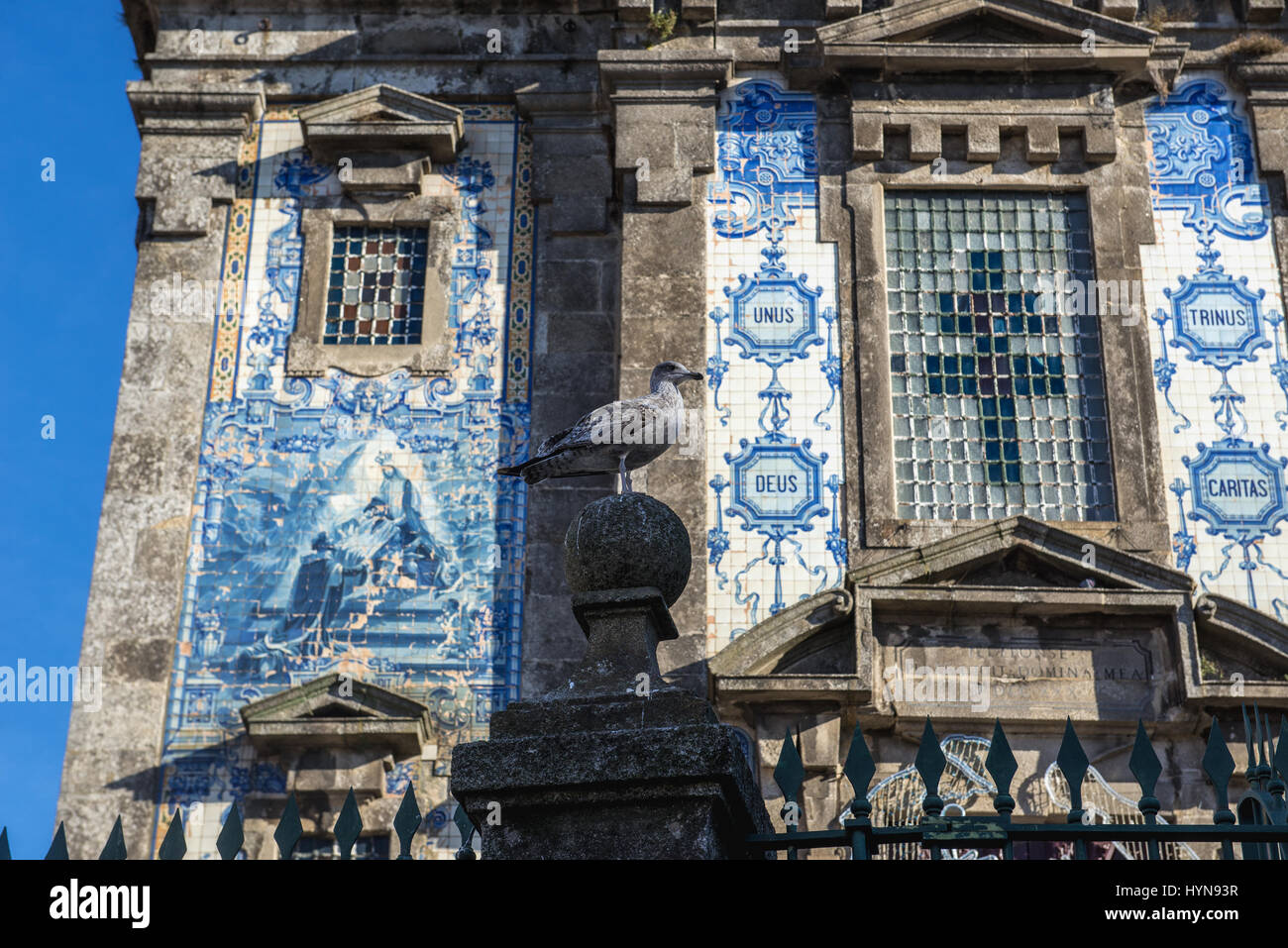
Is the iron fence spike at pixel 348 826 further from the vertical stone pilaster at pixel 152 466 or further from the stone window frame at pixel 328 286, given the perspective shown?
the stone window frame at pixel 328 286

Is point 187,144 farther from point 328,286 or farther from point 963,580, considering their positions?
point 963,580

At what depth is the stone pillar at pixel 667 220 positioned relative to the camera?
1202 centimetres

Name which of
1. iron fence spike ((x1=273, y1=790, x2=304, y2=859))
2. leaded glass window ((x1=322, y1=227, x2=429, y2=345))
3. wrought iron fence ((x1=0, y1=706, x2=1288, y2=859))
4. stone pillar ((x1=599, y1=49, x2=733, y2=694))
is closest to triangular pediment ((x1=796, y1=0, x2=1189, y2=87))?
stone pillar ((x1=599, y1=49, x2=733, y2=694))

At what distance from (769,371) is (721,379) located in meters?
0.36

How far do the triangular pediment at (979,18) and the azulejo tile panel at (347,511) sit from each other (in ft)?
9.28

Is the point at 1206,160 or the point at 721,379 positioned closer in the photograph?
the point at 721,379

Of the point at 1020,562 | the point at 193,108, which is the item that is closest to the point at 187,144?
the point at 193,108

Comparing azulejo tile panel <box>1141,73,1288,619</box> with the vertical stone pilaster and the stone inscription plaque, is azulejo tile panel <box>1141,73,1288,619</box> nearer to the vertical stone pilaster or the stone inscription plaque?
the stone inscription plaque

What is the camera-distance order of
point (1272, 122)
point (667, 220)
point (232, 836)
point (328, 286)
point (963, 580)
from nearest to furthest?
point (232, 836) → point (963, 580) → point (667, 220) → point (328, 286) → point (1272, 122)

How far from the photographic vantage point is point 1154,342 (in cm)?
1249

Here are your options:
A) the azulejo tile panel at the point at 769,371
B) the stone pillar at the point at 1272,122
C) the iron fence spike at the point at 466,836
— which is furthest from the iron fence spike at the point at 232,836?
the stone pillar at the point at 1272,122

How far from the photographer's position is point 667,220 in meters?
12.8

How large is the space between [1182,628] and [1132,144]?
4.25 metres

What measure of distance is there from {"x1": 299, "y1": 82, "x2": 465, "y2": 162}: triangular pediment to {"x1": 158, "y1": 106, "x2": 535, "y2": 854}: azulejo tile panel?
0.30 metres
